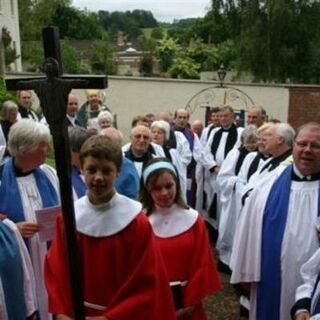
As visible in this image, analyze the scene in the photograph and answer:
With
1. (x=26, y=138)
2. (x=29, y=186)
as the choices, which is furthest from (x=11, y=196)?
(x=26, y=138)

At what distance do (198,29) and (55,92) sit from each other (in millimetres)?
51655

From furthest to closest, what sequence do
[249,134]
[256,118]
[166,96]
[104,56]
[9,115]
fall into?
[104,56] < [166,96] < [9,115] < [256,118] < [249,134]

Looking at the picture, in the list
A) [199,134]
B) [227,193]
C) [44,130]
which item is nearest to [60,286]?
[44,130]

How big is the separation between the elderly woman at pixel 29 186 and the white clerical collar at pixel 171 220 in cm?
70

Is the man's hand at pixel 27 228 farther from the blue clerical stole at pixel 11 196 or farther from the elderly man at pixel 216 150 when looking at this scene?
the elderly man at pixel 216 150

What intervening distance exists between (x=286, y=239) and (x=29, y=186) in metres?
1.74

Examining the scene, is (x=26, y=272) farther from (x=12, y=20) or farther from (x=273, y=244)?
(x=12, y=20)

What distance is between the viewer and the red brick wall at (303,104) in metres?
16.6

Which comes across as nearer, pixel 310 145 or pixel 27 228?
pixel 27 228

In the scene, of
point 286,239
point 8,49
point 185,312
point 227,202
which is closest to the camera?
point 185,312

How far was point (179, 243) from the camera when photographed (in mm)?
3361

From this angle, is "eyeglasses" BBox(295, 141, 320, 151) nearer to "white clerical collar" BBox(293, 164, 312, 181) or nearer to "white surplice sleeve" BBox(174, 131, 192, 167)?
"white clerical collar" BBox(293, 164, 312, 181)

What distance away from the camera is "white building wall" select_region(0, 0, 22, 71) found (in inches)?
1303

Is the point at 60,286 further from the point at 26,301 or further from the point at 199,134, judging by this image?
the point at 199,134
